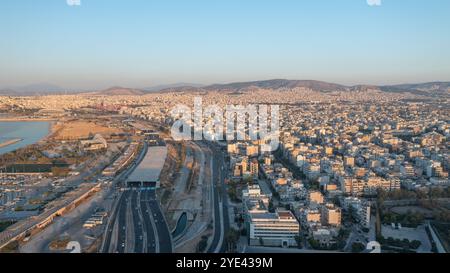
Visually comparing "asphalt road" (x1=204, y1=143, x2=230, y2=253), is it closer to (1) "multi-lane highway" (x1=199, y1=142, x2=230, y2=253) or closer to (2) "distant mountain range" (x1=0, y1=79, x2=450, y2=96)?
(1) "multi-lane highway" (x1=199, y1=142, x2=230, y2=253)

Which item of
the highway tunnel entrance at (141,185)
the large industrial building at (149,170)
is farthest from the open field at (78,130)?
the highway tunnel entrance at (141,185)

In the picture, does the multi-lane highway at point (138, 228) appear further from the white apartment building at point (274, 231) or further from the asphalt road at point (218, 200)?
the white apartment building at point (274, 231)

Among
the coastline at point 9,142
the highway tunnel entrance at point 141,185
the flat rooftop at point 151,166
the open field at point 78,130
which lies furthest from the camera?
the open field at point 78,130

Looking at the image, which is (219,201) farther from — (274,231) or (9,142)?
(9,142)

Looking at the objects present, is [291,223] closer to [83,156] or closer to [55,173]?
[55,173]

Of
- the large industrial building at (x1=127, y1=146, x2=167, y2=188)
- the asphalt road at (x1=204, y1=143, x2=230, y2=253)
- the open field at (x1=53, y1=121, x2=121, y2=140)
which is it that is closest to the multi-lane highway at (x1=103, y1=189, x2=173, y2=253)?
the asphalt road at (x1=204, y1=143, x2=230, y2=253)

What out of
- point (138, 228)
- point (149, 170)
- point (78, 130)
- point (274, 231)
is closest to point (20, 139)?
point (78, 130)
